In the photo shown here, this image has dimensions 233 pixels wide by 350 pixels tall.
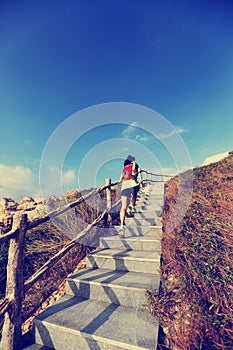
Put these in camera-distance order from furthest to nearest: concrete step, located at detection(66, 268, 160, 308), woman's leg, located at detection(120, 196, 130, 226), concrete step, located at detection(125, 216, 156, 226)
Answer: concrete step, located at detection(125, 216, 156, 226) < woman's leg, located at detection(120, 196, 130, 226) < concrete step, located at detection(66, 268, 160, 308)

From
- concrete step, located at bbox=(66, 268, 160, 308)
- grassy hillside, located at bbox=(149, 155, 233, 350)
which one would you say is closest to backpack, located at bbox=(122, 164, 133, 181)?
grassy hillside, located at bbox=(149, 155, 233, 350)

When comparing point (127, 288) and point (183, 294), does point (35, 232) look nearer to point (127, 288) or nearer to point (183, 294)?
point (127, 288)

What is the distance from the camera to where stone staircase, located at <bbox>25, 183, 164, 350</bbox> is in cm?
222

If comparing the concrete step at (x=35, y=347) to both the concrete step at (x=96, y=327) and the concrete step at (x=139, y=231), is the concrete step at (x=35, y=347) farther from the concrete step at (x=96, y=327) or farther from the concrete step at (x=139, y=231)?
the concrete step at (x=139, y=231)

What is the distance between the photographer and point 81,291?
3.18 m

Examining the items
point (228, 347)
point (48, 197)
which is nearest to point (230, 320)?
point (228, 347)

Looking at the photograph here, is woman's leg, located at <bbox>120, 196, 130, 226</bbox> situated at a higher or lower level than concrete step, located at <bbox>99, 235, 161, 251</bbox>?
higher

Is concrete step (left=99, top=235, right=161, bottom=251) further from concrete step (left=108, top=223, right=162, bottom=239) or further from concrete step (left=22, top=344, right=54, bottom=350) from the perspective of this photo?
concrete step (left=22, top=344, right=54, bottom=350)

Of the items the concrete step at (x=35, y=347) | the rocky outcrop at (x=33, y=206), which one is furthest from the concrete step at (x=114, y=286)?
the rocky outcrop at (x=33, y=206)

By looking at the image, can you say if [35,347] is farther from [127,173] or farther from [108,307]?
[127,173]

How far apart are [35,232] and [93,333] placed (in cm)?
343

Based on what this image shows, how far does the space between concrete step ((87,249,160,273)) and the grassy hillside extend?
225 mm

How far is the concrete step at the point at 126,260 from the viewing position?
3.47 m

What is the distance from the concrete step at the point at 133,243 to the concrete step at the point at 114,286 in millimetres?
704
